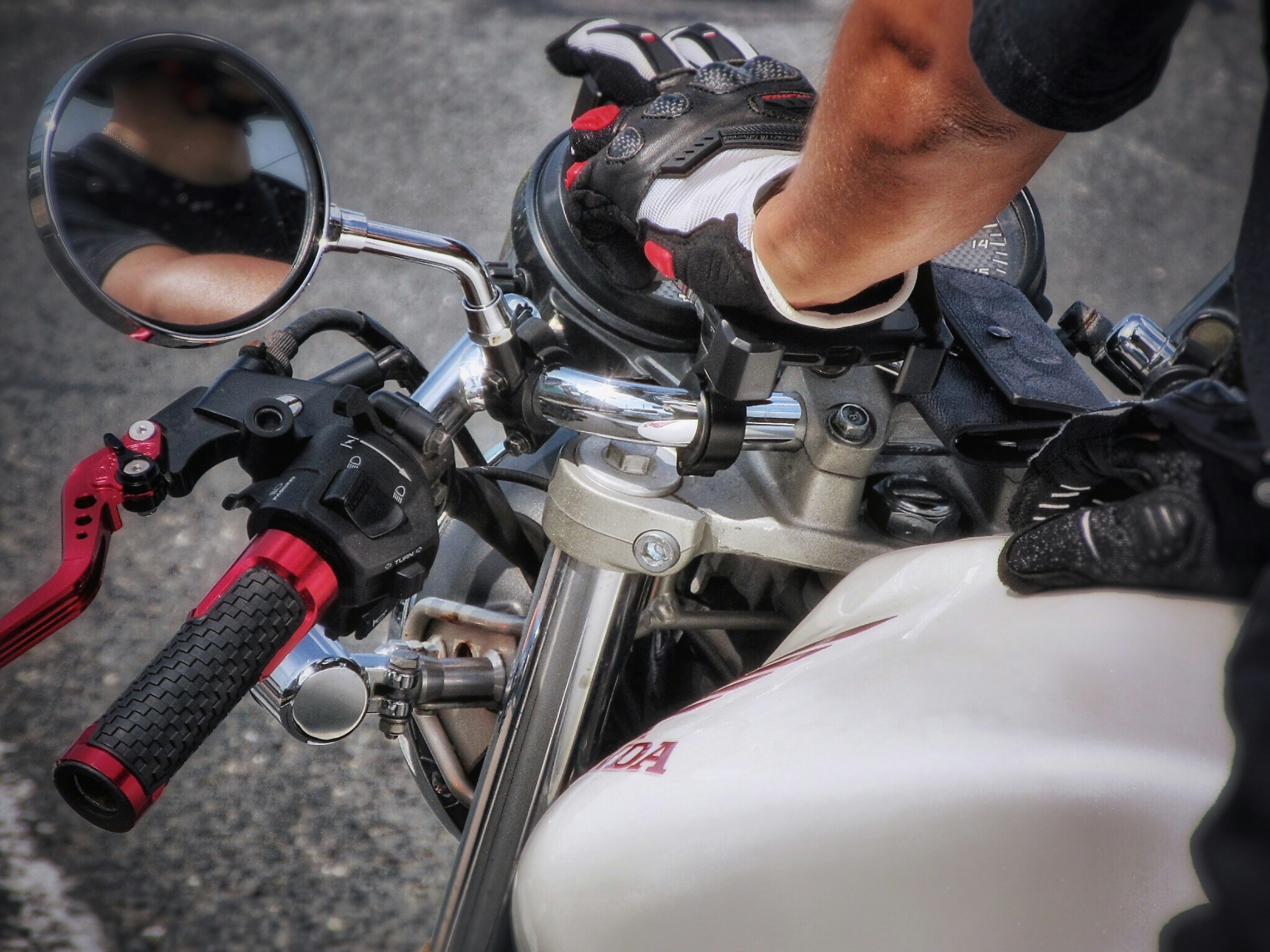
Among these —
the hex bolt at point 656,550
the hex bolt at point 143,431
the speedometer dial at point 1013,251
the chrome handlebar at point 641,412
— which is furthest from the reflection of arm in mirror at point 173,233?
the speedometer dial at point 1013,251

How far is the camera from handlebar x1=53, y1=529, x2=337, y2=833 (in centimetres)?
70

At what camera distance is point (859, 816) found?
0.61 m

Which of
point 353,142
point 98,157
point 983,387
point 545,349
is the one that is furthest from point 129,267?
point 353,142

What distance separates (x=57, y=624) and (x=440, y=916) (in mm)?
394

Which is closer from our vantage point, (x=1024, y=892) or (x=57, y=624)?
(x=1024, y=892)

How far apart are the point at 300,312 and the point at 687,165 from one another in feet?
5.59

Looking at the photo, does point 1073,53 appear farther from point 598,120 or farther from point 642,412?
point 598,120

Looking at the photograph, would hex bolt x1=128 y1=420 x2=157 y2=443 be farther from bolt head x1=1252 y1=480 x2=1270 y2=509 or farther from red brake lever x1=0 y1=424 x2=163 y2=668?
A: bolt head x1=1252 y1=480 x2=1270 y2=509

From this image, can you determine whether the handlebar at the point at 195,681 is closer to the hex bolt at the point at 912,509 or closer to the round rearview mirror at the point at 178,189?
the round rearview mirror at the point at 178,189

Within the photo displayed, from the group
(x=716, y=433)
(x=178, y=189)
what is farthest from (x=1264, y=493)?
(x=178, y=189)

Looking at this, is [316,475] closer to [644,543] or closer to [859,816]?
[644,543]

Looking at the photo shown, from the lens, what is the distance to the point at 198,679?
73 centimetres

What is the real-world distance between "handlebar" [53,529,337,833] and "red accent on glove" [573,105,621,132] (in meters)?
0.43

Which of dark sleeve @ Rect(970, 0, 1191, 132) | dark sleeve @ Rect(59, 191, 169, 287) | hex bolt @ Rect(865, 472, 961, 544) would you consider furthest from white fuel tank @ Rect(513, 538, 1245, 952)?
dark sleeve @ Rect(59, 191, 169, 287)
